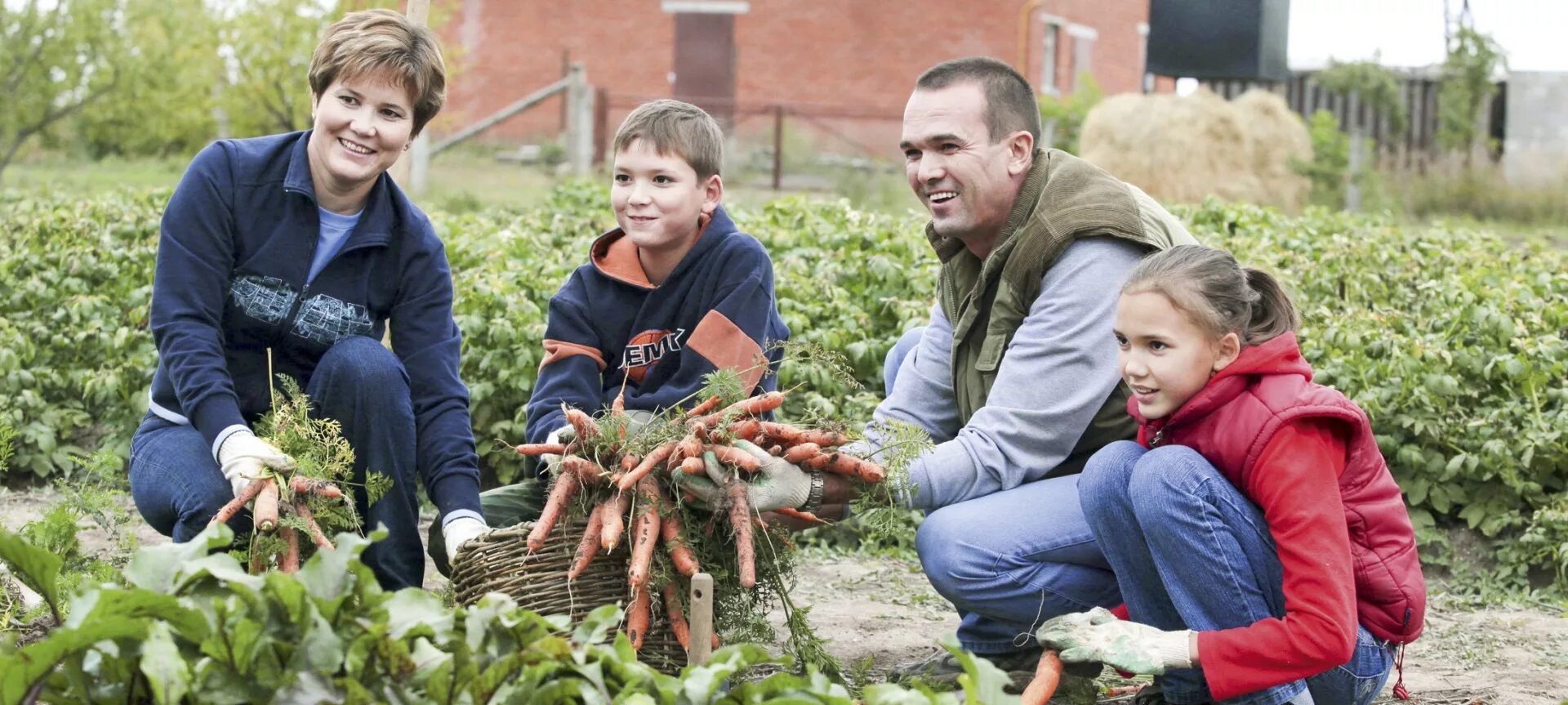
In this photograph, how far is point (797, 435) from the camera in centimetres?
274

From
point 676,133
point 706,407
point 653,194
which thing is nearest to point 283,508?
point 706,407

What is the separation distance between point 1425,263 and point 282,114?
42.1ft

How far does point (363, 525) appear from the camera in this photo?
10.6ft

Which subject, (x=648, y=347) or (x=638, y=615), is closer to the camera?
(x=638, y=615)

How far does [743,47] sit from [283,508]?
1903 centimetres

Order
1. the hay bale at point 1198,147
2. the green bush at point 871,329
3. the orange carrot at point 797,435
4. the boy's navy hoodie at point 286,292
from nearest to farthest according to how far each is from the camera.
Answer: the orange carrot at point 797,435 < the boy's navy hoodie at point 286,292 < the green bush at point 871,329 < the hay bale at point 1198,147

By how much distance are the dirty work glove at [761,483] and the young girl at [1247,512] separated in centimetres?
51

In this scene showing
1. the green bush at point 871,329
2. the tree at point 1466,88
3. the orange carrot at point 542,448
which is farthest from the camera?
the tree at point 1466,88

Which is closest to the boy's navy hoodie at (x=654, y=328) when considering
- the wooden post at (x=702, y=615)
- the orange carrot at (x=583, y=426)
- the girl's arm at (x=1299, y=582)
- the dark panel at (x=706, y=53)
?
the orange carrot at (x=583, y=426)

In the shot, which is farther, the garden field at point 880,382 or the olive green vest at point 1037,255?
the garden field at point 880,382

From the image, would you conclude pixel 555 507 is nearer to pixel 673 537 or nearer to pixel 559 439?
pixel 673 537

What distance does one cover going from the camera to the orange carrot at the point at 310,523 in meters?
2.70

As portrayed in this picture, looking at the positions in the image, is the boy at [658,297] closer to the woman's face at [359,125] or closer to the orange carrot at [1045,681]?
the woman's face at [359,125]

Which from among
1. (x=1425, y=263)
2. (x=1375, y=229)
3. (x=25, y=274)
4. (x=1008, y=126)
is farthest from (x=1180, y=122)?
(x=1008, y=126)
